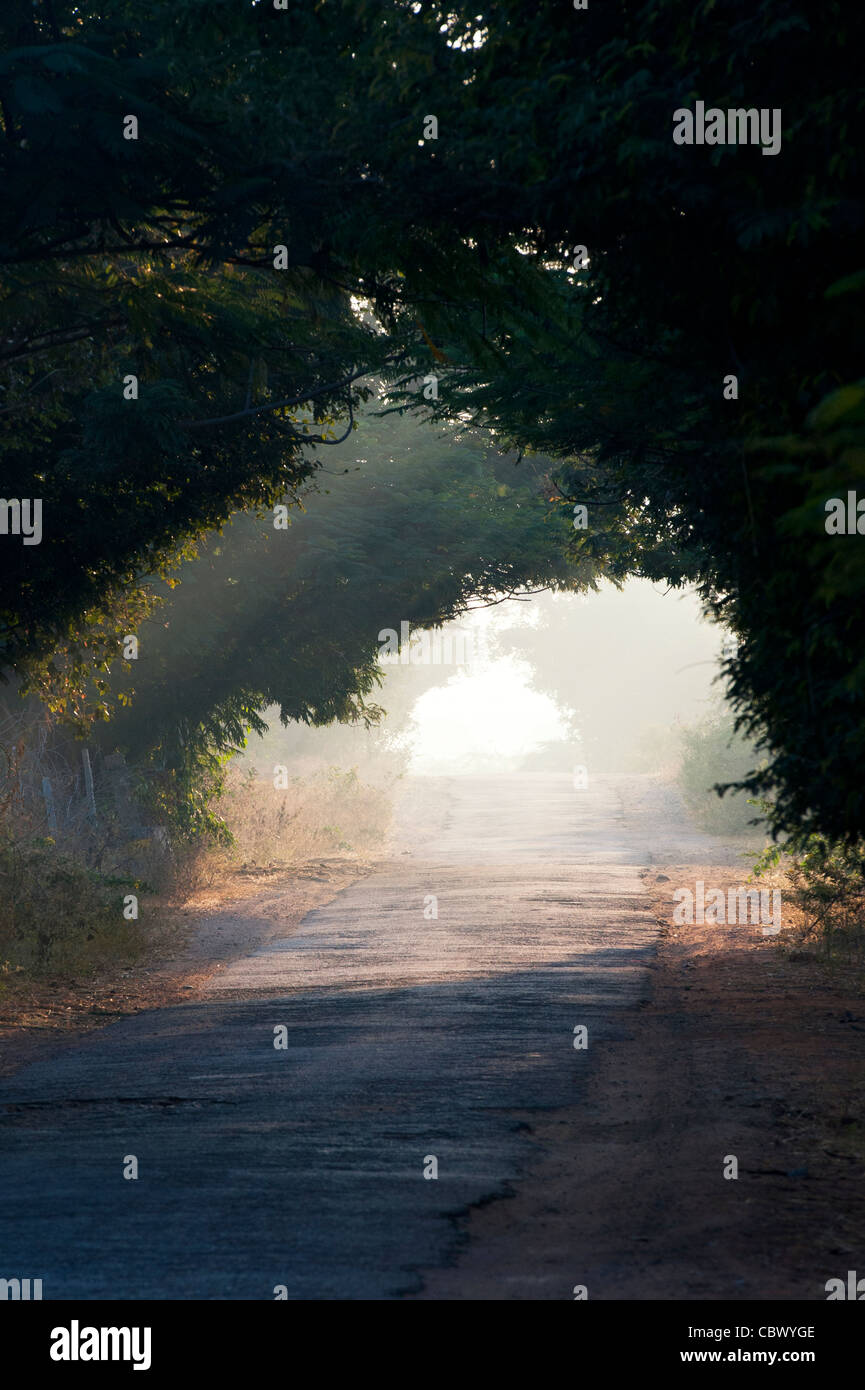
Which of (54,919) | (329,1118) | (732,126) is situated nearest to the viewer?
(732,126)

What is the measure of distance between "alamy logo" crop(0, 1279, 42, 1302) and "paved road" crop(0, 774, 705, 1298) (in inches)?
2.2

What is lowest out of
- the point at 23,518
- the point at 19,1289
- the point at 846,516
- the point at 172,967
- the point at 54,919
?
A: the point at 19,1289

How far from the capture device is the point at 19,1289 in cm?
478

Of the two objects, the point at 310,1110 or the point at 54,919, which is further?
the point at 54,919

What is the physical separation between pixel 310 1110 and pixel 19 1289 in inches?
119

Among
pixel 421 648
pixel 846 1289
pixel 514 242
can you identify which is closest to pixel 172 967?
pixel 514 242

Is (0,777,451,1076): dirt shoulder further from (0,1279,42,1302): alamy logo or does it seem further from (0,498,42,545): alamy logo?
(0,1279,42,1302): alamy logo

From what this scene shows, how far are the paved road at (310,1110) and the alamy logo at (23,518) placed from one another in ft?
16.9

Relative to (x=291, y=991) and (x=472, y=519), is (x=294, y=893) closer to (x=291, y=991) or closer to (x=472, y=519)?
(x=472, y=519)

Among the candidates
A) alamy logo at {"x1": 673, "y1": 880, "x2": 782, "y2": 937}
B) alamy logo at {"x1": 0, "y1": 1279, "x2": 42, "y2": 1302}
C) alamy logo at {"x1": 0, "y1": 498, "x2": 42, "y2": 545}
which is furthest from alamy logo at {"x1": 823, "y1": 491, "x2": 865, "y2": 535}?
alamy logo at {"x1": 673, "y1": 880, "x2": 782, "y2": 937}

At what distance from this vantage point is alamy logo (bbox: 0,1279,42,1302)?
4738mm

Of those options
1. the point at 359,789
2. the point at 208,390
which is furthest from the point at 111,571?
the point at 359,789

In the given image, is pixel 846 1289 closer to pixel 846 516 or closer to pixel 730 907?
pixel 846 516

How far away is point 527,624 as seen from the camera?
106 metres
